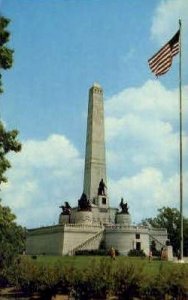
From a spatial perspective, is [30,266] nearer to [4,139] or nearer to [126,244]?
[4,139]

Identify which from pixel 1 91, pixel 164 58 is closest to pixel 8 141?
pixel 1 91

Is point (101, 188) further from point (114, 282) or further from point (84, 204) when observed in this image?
point (114, 282)

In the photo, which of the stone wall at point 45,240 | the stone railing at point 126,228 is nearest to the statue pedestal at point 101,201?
the stone railing at point 126,228

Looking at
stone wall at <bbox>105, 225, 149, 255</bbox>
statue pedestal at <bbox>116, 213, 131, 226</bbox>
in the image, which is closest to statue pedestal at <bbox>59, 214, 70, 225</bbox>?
statue pedestal at <bbox>116, 213, 131, 226</bbox>

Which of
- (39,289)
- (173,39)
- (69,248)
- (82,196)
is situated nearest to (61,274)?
(39,289)

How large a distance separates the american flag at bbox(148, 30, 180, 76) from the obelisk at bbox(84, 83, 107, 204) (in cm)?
3405

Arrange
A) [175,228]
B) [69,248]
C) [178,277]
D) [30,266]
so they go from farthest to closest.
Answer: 1. [175,228]
2. [69,248]
3. [30,266]
4. [178,277]

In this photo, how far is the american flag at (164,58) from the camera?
95.4 ft

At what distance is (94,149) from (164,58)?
34.7m

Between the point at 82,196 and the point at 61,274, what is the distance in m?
39.3

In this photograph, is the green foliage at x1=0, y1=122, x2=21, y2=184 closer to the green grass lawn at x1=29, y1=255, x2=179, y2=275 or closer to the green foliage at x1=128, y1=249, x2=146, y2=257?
the green grass lawn at x1=29, y1=255, x2=179, y2=275

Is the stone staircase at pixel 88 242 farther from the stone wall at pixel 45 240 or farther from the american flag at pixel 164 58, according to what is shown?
the american flag at pixel 164 58

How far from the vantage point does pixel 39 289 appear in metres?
22.0

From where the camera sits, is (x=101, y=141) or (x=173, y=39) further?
(x=101, y=141)
